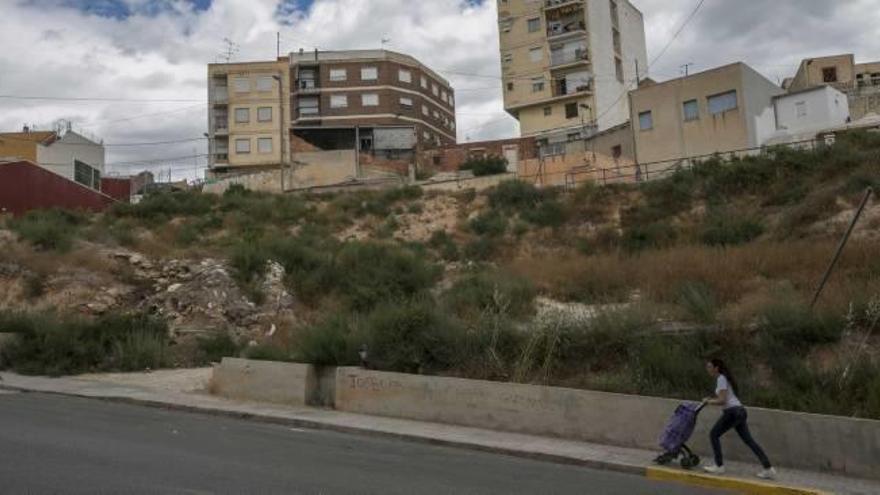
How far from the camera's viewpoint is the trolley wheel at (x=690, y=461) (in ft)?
31.8

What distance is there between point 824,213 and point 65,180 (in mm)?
47802

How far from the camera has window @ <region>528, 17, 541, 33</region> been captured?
8394cm

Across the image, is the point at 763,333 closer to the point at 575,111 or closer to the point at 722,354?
the point at 722,354

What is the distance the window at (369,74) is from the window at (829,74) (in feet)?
157

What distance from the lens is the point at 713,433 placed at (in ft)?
31.2

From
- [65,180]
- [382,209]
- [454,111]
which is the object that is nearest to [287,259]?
[382,209]

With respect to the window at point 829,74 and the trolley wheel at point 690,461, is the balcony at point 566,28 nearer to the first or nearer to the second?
the window at point 829,74

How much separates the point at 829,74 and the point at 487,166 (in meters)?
34.8

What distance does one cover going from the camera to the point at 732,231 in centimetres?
3016

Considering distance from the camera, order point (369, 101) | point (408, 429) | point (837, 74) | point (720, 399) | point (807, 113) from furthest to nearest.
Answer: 1. point (369, 101)
2. point (837, 74)
3. point (807, 113)
4. point (408, 429)
5. point (720, 399)

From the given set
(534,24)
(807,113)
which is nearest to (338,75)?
(534,24)

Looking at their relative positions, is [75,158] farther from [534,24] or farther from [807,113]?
[807,113]

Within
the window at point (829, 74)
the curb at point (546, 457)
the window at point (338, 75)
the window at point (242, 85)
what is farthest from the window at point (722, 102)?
the window at point (242, 85)

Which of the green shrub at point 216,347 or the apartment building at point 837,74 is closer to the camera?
the green shrub at point 216,347
